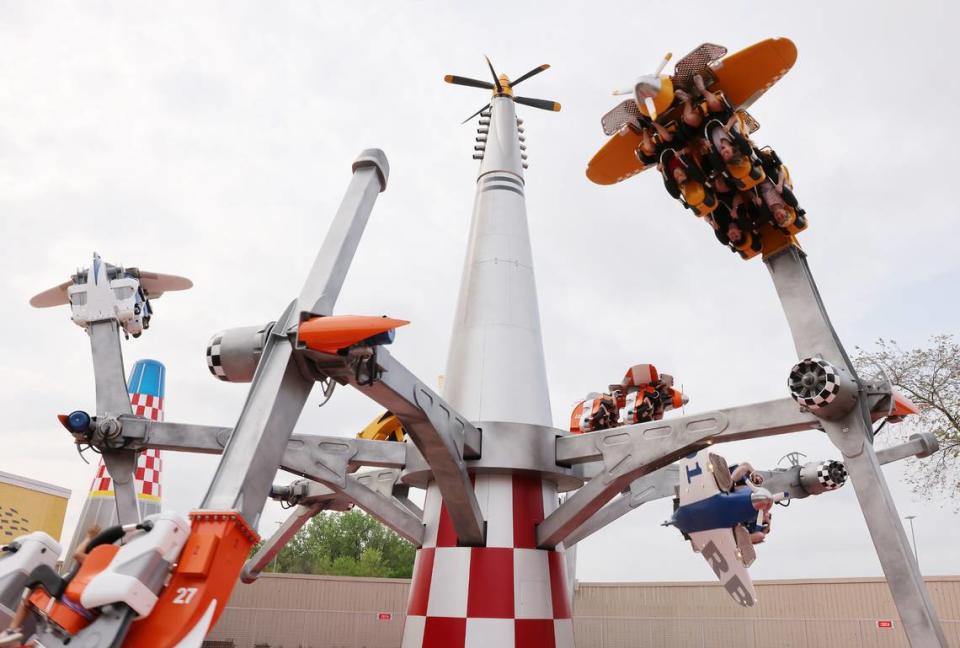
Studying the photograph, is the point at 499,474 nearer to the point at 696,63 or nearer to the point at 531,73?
the point at 696,63

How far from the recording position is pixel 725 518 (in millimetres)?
5105

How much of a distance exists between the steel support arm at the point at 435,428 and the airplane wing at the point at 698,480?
1.55 meters

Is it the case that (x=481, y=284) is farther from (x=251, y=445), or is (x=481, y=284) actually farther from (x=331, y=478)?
(x=251, y=445)

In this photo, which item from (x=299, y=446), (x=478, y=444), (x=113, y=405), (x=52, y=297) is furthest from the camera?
(x=52, y=297)

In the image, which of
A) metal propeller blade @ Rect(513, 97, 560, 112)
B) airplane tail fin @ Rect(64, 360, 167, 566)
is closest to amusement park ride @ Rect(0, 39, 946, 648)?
metal propeller blade @ Rect(513, 97, 560, 112)

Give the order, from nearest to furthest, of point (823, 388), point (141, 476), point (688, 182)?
point (823, 388)
point (688, 182)
point (141, 476)

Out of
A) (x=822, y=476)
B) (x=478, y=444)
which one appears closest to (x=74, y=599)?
(x=478, y=444)

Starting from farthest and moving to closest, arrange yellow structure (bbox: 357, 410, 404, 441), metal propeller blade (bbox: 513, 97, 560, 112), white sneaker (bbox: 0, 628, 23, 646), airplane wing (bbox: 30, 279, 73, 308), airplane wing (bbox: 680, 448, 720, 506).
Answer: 1. metal propeller blade (bbox: 513, 97, 560, 112)
2. yellow structure (bbox: 357, 410, 404, 441)
3. airplane wing (bbox: 30, 279, 73, 308)
4. airplane wing (bbox: 680, 448, 720, 506)
5. white sneaker (bbox: 0, 628, 23, 646)

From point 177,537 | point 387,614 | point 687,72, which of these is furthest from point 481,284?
point 387,614

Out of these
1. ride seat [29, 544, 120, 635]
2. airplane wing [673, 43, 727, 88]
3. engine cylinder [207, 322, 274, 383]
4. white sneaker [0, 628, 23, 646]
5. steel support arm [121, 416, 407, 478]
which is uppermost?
airplane wing [673, 43, 727, 88]

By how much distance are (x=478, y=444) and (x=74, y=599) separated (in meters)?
3.25

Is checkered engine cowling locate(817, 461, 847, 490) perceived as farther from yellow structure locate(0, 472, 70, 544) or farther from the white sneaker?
yellow structure locate(0, 472, 70, 544)

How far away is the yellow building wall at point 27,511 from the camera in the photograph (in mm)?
10188

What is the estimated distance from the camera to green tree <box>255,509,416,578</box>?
29.7 m
